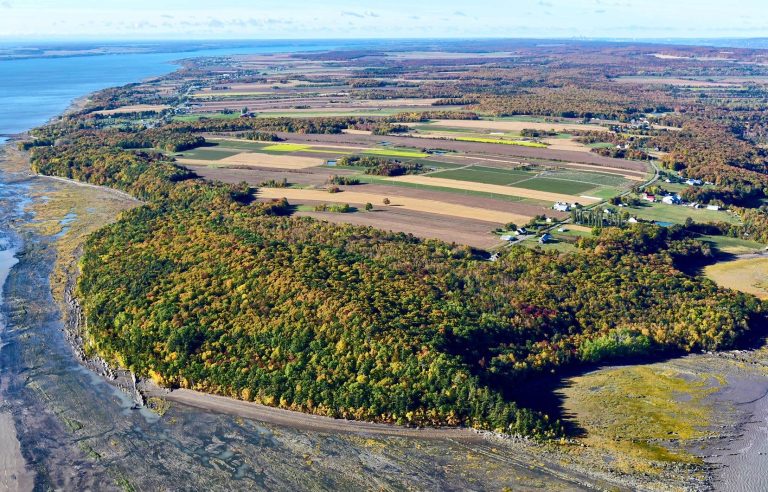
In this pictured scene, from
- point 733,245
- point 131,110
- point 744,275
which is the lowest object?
point 744,275

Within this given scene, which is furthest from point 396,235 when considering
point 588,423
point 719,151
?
point 719,151

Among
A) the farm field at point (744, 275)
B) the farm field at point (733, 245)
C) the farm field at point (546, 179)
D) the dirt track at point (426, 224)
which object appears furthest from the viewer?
the farm field at point (546, 179)

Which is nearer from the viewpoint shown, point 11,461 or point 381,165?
point 11,461

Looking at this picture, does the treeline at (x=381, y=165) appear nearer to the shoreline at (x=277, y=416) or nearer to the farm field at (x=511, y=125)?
the farm field at (x=511, y=125)

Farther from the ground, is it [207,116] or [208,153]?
[207,116]

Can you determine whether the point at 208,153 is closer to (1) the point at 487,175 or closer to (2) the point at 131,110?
(1) the point at 487,175

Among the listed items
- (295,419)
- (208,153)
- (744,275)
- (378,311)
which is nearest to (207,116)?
(208,153)

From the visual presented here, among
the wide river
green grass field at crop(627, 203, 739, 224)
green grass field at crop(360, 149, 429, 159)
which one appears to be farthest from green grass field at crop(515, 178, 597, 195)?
the wide river

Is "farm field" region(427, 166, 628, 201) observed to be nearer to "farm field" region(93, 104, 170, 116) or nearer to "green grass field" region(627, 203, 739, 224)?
"green grass field" region(627, 203, 739, 224)

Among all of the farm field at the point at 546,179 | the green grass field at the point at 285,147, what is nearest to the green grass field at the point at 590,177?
the farm field at the point at 546,179

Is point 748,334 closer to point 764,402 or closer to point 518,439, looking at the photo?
point 764,402
